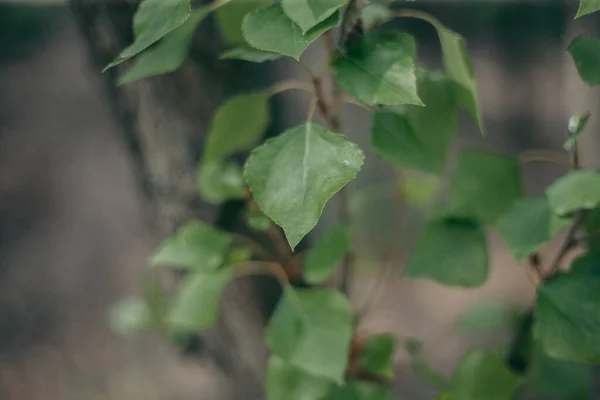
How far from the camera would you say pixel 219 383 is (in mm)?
1293

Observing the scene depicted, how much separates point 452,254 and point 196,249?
0.32 m

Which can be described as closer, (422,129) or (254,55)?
(254,55)

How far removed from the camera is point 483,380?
74 centimetres

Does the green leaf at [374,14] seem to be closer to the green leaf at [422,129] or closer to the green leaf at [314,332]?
the green leaf at [422,129]

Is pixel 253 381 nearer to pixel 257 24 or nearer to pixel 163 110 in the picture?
pixel 163 110

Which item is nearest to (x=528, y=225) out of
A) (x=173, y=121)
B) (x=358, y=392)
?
(x=358, y=392)

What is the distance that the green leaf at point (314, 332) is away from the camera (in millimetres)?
653

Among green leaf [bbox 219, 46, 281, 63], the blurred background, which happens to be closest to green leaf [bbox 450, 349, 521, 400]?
the blurred background

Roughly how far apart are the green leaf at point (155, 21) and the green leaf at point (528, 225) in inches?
15.9

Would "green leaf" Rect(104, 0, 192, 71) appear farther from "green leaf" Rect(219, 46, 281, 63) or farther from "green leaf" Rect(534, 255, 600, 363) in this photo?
"green leaf" Rect(534, 255, 600, 363)

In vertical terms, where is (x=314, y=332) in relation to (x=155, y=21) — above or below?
below

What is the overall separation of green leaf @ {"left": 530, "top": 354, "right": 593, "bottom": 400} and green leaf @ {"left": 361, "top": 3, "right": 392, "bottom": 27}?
52cm

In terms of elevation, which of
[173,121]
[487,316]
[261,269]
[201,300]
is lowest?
[487,316]

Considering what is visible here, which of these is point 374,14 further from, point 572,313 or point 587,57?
point 572,313
